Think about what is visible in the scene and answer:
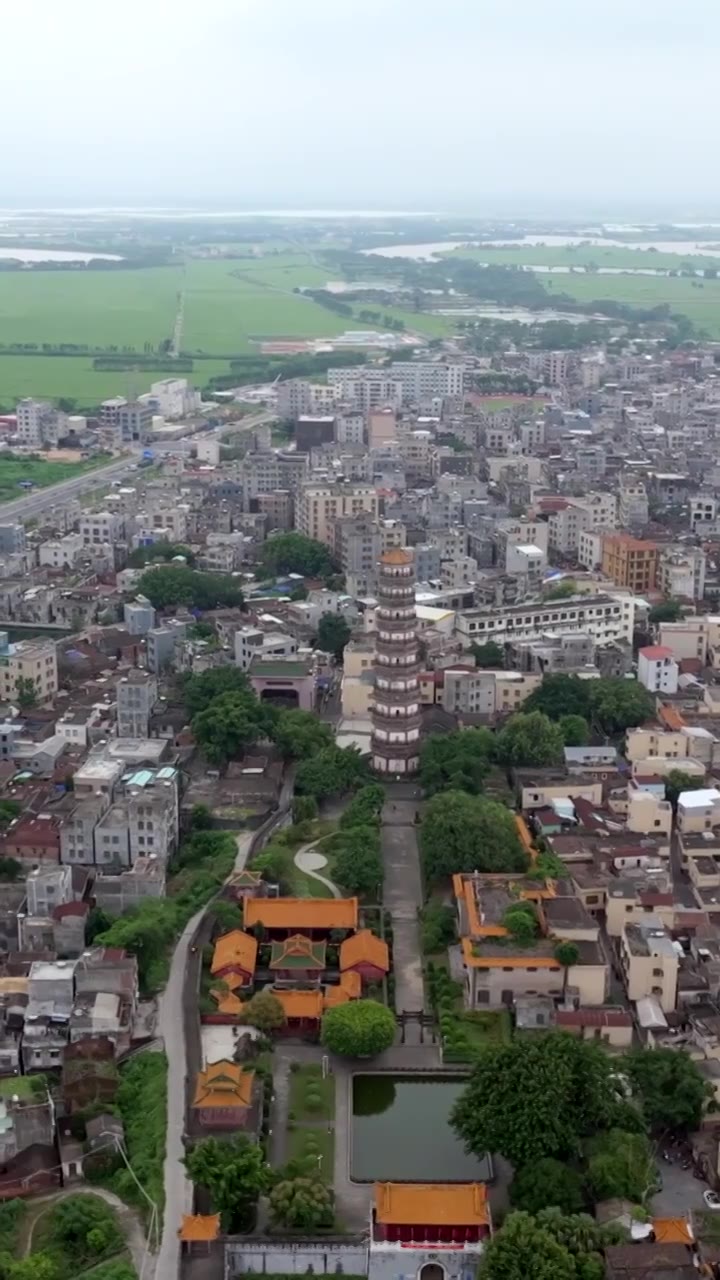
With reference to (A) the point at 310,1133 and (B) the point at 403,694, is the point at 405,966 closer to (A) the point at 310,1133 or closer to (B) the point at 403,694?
(A) the point at 310,1133

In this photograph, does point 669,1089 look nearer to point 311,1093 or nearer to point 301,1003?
point 311,1093

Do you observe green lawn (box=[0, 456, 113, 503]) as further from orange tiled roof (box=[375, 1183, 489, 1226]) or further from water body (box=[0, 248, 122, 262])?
water body (box=[0, 248, 122, 262])

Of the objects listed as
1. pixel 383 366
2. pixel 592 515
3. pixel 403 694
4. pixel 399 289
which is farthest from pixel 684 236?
pixel 403 694

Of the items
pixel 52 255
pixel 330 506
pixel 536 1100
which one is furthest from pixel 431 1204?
pixel 52 255

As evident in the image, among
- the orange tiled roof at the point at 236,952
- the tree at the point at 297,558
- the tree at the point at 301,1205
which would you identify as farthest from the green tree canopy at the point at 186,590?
the tree at the point at 301,1205

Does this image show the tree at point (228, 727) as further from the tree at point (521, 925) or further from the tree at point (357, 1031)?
the tree at point (357, 1031)

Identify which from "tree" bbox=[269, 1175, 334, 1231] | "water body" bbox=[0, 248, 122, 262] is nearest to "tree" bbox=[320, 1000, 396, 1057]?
"tree" bbox=[269, 1175, 334, 1231]

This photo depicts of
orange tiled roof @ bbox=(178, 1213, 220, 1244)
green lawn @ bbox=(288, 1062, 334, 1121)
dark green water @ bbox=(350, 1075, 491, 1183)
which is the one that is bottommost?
dark green water @ bbox=(350, 1075, 491, 1183)
